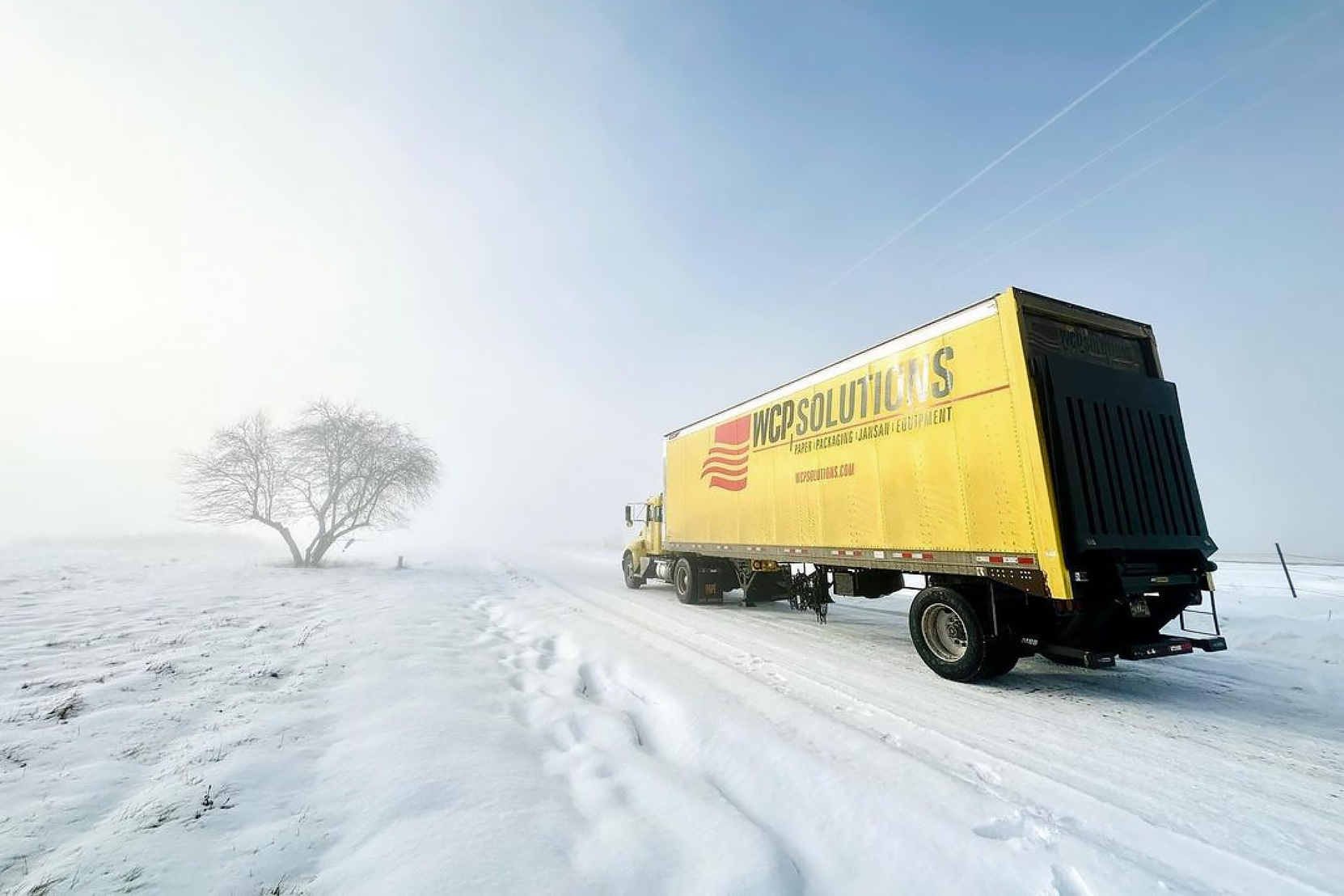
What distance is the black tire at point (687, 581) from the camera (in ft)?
42.6

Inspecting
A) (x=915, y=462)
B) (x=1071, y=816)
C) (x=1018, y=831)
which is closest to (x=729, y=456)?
(x=915, y=462)

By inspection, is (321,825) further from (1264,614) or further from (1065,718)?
(1264,614)

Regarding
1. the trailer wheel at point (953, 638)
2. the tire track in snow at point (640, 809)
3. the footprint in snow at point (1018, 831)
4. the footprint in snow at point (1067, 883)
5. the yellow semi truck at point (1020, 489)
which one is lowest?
the footprint in snow at point (1067, 883)

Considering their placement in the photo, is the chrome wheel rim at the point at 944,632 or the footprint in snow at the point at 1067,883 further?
the chrome wheel rim at the point at 944,632

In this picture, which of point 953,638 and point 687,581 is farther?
point 687,581

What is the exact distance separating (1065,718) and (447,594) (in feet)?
42.2

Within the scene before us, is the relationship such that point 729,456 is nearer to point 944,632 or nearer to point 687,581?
point 687,581

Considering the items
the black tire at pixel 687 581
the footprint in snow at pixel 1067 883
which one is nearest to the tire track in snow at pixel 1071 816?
the footprint in snow at pixel 1067 883

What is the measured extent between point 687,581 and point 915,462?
25.3 feet

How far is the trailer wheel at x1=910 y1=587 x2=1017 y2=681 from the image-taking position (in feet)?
19.7

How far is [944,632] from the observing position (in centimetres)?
666

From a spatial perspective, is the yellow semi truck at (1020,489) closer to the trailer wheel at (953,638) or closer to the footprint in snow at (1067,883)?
the trailer wheel at (953,638)

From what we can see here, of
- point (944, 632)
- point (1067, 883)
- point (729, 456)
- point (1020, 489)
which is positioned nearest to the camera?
point (1067, 883)

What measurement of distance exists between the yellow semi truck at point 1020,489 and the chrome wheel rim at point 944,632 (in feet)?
0.07
